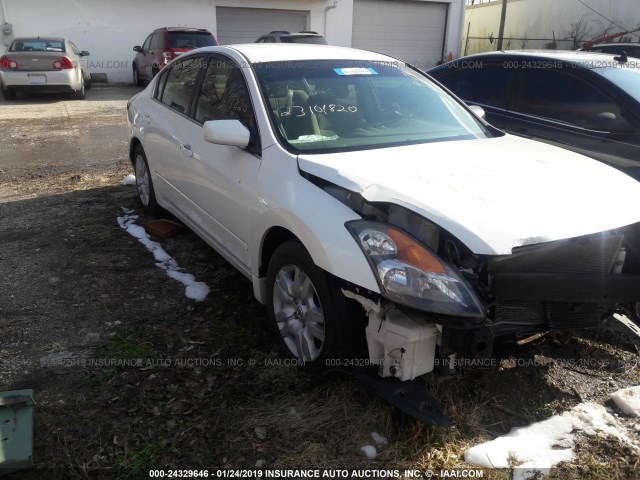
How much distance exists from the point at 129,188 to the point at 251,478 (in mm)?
4846

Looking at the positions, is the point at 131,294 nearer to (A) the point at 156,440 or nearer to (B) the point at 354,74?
(A) the point at 156,440

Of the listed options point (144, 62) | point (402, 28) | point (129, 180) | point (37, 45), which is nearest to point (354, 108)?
point (129, 180)

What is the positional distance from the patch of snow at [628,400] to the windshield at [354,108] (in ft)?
5.76

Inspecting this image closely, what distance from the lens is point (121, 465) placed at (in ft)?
8.38

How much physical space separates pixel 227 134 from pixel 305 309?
1.11 m

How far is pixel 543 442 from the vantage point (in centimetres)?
270

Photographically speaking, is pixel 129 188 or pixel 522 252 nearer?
pixel 522 252

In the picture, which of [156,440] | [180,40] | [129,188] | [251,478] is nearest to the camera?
[251,478]

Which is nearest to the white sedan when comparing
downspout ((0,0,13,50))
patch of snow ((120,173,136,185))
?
patch of snow ((120,173,136,185))

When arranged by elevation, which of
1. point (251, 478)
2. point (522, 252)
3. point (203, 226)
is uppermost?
point (522, 252)

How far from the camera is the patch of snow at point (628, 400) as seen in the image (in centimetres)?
291

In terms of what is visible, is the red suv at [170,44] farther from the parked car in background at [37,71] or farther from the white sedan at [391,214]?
the white sedan at [391,214]

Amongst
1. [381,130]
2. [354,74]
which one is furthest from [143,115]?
[381,130]

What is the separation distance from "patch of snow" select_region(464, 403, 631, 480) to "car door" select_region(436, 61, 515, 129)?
3.34 metres
